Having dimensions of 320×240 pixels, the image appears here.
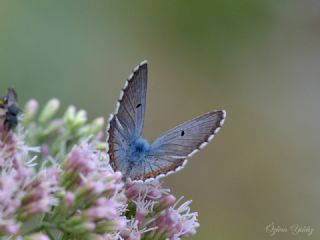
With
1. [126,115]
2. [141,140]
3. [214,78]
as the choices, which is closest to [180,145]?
[141,140]

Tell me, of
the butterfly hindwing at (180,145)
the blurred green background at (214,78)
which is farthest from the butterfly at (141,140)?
the blurred green background at (214,78)

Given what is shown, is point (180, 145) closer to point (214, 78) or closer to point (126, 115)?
point (126, 115)

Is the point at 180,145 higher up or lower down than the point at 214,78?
lower down

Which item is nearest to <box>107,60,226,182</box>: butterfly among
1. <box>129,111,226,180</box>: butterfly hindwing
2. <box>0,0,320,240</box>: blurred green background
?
<box>129,111,226,180</box>: butterfly hindwing

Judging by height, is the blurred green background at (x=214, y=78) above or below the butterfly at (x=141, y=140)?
above

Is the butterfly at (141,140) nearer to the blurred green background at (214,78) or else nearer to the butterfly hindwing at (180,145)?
the butterfly hindwing at (180,145)

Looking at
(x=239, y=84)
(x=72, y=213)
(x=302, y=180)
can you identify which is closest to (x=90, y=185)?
(x=72, y=213)
